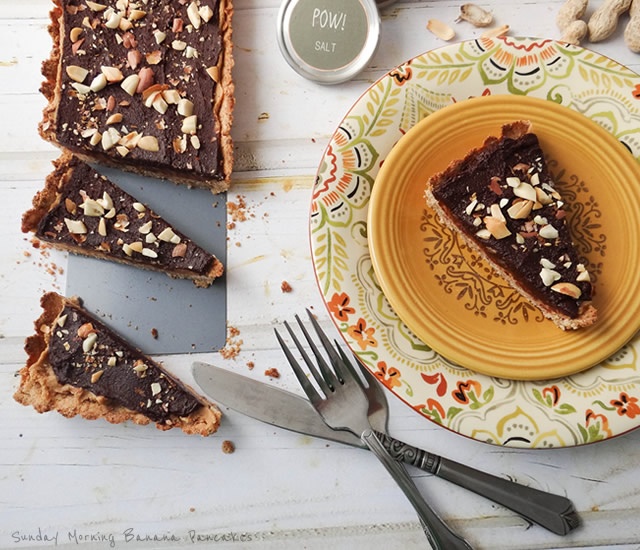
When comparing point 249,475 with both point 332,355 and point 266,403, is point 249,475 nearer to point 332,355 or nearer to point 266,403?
point 266,403

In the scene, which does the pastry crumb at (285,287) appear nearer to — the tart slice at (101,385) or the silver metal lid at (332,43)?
the tart slice at (101,385)

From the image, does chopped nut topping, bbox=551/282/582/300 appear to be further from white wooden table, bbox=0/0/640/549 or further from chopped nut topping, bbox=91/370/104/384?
chopped nut topping, bbox=91/370/104/384

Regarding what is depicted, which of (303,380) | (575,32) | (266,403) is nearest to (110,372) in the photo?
(266,403)

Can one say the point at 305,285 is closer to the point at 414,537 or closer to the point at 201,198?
the point at 201,198

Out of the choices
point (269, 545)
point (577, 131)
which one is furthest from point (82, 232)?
point (577, 131)

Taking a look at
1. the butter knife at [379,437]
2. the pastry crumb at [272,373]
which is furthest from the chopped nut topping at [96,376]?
the pastry crumb at [272,373]

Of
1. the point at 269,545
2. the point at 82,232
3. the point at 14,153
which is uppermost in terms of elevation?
the point at 14,153

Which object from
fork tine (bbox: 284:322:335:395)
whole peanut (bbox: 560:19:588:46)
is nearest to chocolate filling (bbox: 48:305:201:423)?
fork tine (bbox: 284:322:335:395)
